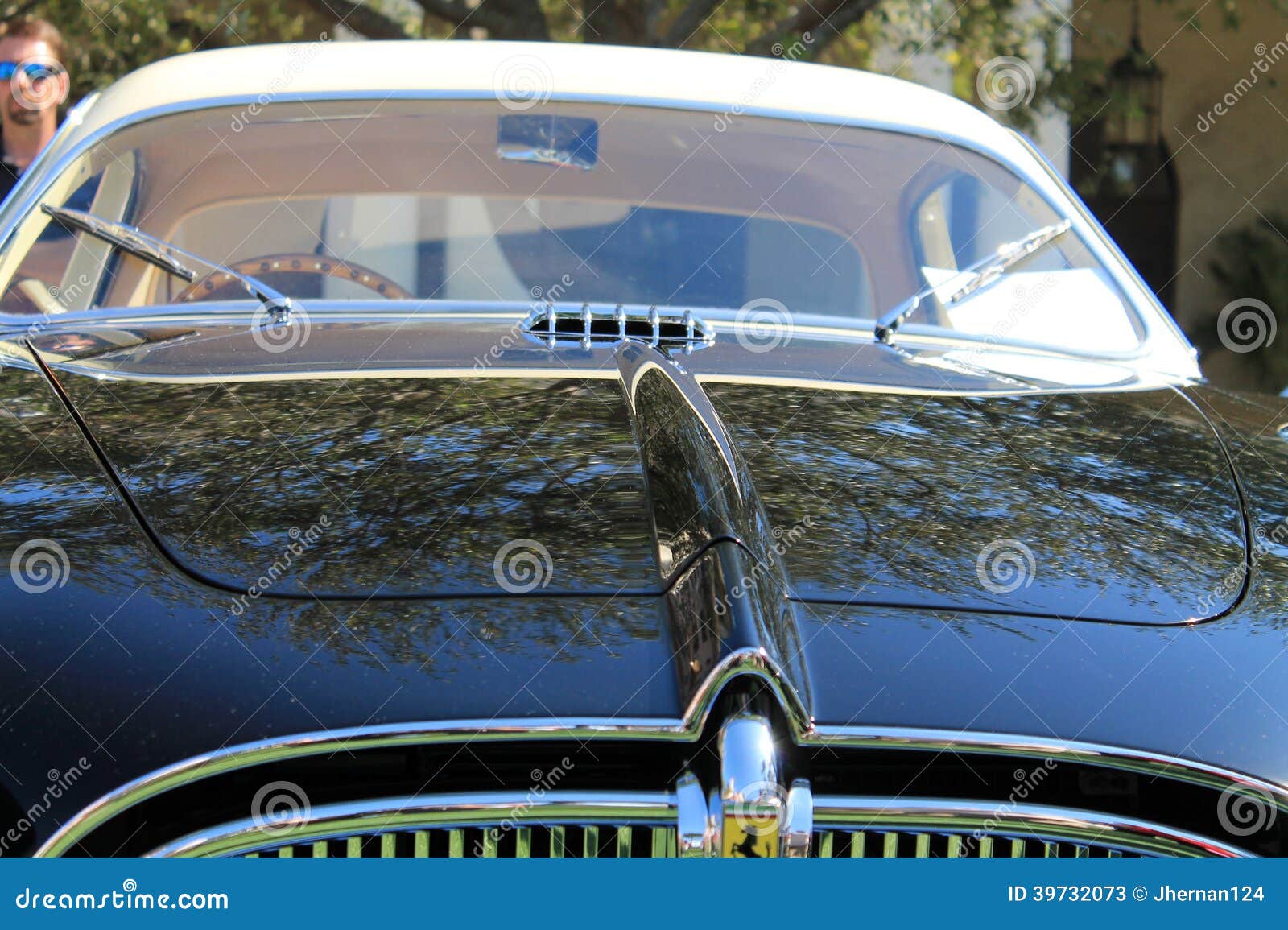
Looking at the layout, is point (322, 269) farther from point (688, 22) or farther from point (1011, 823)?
point (688, 22)

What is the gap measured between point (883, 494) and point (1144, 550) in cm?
29

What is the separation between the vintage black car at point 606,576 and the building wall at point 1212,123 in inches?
382

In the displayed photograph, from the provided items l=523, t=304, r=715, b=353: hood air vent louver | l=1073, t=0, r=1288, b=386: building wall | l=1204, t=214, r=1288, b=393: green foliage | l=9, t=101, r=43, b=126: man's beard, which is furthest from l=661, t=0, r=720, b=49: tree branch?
l=523, t=304, r=715, b=353: hood air vent louver

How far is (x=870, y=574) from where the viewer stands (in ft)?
4.65

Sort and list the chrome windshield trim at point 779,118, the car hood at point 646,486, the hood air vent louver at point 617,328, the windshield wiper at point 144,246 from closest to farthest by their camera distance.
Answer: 1. the car hood at point 646,486
2. the hood air vent louver at point 617,328
3. the windshield wiper at point 144,246
4. the chrome windshield trim at point 779,118

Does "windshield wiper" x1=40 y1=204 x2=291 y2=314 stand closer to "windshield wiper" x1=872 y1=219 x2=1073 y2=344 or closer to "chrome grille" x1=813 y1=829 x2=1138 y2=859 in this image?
"windshield wiper" x1=872 y1=219 x2=1073 y2=344

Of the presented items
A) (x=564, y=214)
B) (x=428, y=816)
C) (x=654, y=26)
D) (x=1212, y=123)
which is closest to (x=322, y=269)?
(x=564, y=214)

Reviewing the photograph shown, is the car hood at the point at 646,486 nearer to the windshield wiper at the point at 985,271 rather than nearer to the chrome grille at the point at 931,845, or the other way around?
the chrome grille at the point at 931,845

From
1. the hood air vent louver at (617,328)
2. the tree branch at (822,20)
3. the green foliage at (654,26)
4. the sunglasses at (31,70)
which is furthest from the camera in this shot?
the tree branch at (822,20)

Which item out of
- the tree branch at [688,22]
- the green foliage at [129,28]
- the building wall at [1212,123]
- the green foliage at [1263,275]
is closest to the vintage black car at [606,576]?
the tree branch at [688,22]

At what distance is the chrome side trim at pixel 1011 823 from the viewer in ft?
4.16

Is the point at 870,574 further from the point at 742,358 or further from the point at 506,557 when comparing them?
the point at 742,358
